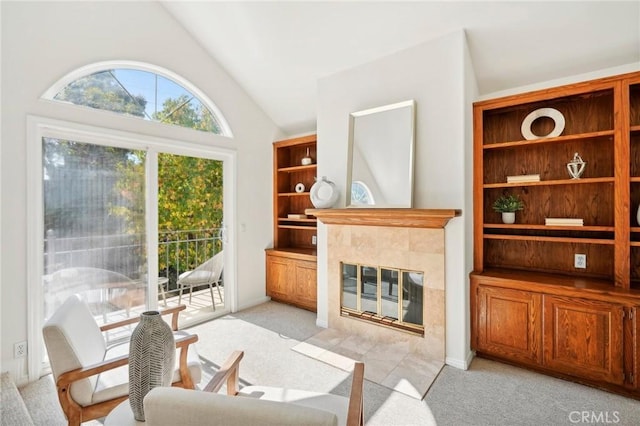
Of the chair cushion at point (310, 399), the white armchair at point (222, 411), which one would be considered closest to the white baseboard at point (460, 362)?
the chair cushion at point (310, 399)

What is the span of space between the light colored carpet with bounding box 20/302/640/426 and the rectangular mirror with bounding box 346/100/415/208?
158 cm

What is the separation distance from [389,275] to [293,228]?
6.48ft

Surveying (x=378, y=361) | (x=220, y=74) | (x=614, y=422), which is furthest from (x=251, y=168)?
(x=614, y=422)

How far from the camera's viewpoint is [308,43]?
129 inches

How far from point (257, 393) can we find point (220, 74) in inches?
146

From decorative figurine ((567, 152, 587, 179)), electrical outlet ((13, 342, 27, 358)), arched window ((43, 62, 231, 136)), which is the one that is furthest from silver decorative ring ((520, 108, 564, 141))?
electrical outlet ((13, 342, 27, 358))

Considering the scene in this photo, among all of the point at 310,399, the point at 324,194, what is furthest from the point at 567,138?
the point at 310,399

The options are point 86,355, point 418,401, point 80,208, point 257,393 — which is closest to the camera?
point 257,393

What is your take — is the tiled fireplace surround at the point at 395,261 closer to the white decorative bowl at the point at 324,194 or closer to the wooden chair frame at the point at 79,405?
the white decorative bowl at the point at 324,194

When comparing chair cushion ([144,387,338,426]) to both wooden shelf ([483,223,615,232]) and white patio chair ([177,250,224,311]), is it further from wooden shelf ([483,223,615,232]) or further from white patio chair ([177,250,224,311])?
white patio chair ([177,250,224,311])

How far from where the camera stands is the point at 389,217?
2.92m

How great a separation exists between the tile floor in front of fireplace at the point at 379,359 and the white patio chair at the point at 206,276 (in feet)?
5.06

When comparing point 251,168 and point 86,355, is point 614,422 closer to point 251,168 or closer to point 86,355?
point 86,355

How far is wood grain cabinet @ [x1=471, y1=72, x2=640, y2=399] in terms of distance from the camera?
2.33m
